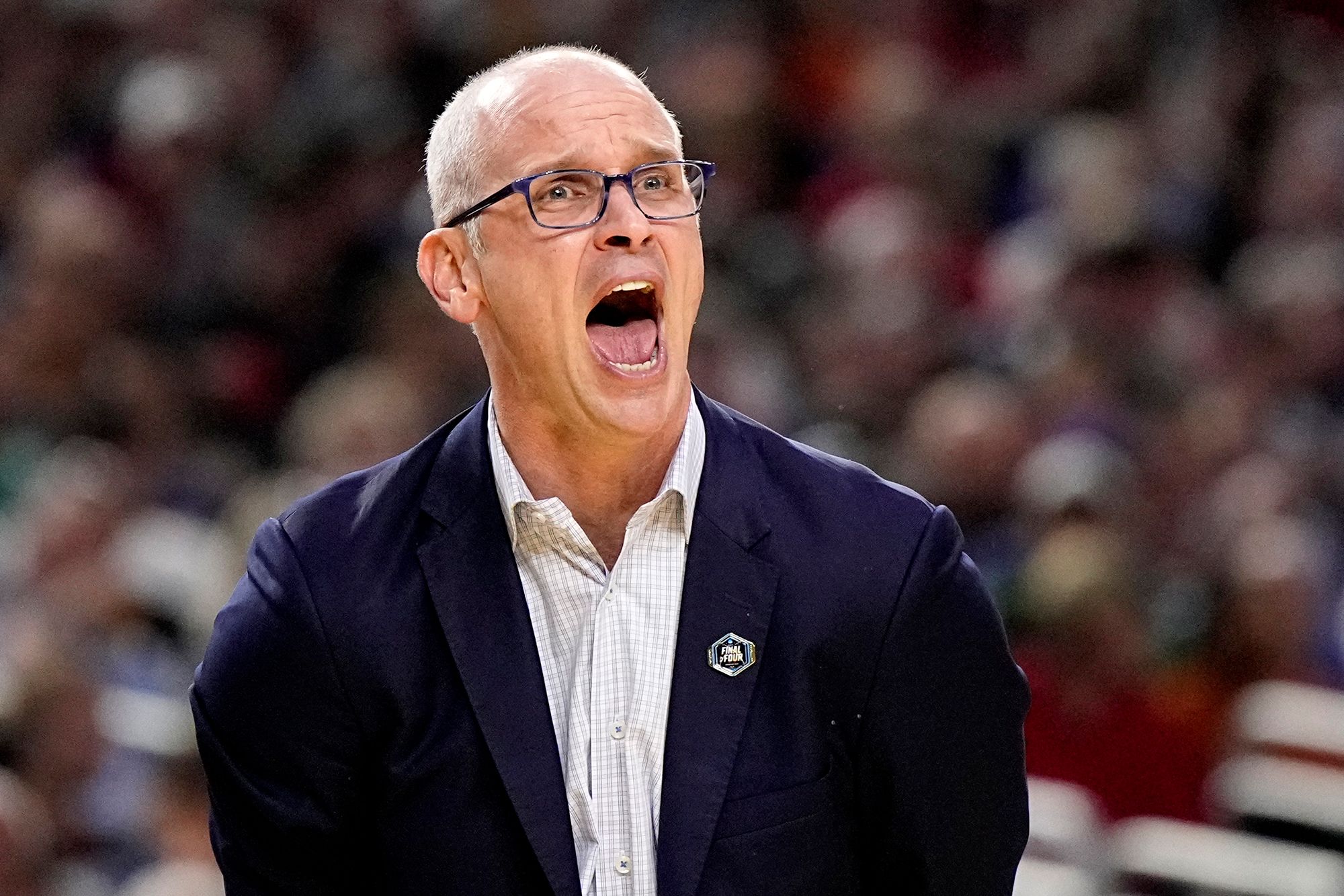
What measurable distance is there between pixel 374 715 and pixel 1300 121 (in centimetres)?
374

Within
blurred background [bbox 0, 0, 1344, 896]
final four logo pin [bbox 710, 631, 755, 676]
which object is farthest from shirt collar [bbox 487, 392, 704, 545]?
blurred background [bbox 0, 0, 1344, 896]

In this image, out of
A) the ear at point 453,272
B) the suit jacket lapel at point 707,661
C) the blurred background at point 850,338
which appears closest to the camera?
the suit jacket lapel at point 707,661

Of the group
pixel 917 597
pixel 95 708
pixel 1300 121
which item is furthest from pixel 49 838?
pixel 1300 121

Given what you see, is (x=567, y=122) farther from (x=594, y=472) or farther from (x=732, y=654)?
(x=732, y=654)

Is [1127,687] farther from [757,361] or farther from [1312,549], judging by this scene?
[757,361]

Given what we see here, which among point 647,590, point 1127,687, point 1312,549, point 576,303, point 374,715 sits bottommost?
point 374,715

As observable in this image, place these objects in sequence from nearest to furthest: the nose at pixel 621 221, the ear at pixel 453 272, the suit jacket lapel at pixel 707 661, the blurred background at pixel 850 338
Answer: the suit jacket lapel at pixel 707 661 < the nose at pixel 621 221 < the ear at pixel 453 272 < the blurred background at pixel 850 338

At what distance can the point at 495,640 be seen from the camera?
1.80m

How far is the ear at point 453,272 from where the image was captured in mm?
1941

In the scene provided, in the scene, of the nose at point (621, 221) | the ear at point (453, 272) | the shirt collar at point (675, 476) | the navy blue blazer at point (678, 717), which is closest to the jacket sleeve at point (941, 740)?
the navy blue blazer at point (678, 717)

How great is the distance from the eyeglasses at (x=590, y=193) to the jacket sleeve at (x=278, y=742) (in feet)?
1.26

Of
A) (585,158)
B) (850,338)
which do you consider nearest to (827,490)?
(585,158)

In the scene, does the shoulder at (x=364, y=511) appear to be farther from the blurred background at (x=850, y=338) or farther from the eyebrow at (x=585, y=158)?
the blurred background at (x=850, y=338)

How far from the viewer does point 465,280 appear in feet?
6.40
